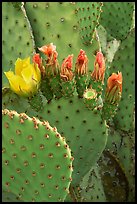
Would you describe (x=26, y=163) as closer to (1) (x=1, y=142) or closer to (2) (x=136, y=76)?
(1) (x=1, y=142)

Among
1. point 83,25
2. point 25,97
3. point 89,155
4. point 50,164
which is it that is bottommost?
point 50,164

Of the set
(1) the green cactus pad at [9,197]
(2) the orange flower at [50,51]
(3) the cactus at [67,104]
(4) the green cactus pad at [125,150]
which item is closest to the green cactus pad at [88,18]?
(3) the cactus at [67,104]

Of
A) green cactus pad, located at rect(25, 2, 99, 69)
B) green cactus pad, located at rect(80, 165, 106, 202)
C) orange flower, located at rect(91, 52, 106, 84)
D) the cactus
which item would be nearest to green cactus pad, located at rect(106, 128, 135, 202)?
the cactus

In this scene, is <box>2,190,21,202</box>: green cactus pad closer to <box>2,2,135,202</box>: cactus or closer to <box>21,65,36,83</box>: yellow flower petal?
<box>2,2,135,202</box>: cactus

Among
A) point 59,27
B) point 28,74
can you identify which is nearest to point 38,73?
point 28,74

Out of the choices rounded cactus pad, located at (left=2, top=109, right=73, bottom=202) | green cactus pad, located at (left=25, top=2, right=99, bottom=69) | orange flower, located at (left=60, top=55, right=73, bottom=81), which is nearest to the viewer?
rounded cactus pad, located at (left=2, top=109, right=73, bottom=202)

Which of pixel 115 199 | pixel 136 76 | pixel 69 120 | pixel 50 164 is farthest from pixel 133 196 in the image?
pixel 50 164

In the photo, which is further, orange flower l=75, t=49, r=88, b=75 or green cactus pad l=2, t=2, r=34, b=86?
green cactus pad l=2, t=2, r=34, b=86
